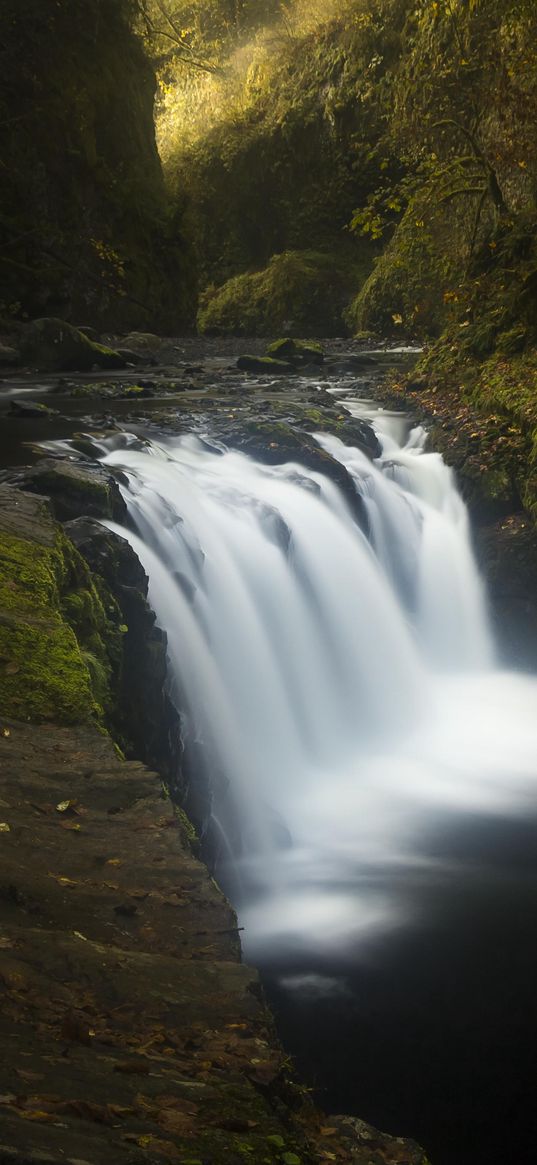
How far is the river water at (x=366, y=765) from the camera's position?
4.77 m

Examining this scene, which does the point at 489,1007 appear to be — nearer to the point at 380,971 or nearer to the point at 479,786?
the point at 380,971

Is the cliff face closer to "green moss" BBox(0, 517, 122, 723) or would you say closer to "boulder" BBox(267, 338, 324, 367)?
"boulder" BBox(267, 338, 324, 367)

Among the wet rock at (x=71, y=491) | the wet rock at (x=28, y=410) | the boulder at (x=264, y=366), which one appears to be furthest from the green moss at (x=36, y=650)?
the boulder at (x=264, y=366)

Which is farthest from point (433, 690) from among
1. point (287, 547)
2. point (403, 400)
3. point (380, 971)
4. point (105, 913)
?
point (105, 913)

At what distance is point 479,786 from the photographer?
25.7ft

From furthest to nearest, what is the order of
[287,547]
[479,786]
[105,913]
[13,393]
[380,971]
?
[13,393], [287,547], [479,786], [380,971], [105,913]

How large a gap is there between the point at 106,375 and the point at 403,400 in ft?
17.2

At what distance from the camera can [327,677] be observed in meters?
8.91


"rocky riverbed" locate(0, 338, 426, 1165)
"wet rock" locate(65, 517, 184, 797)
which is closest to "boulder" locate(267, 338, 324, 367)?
"wet rock" locate(65, 517, 184, 797)

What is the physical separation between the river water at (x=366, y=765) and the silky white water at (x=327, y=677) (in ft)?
0.08

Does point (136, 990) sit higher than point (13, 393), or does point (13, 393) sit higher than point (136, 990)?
point (13, 393)

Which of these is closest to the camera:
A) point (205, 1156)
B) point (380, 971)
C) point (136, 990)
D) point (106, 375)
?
point (205, 1156)

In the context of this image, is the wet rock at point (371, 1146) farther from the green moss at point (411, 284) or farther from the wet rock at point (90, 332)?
the wet rock at point (90, 332)

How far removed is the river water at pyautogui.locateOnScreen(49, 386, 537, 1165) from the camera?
4770 millimetres
